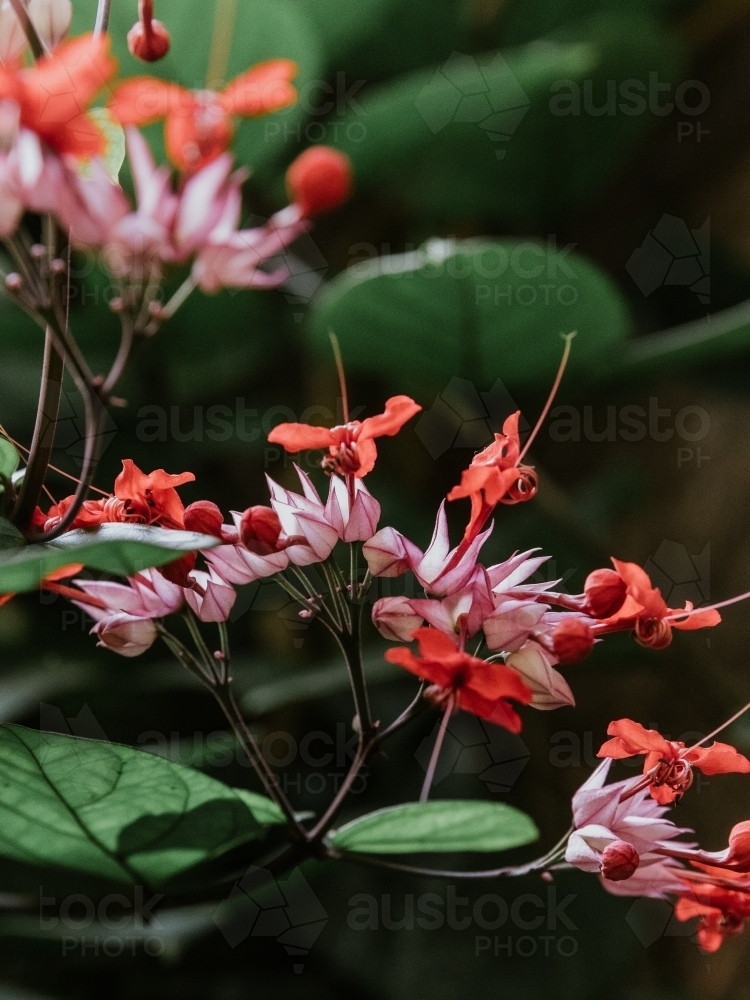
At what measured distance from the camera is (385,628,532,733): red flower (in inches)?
13.1

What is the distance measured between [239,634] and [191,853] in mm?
607

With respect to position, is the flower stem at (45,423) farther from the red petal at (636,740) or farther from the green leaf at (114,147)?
the red petal at (636,740)

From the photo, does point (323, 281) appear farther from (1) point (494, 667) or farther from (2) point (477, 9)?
(1) point (494, 667)

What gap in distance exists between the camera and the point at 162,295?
2.99 ft

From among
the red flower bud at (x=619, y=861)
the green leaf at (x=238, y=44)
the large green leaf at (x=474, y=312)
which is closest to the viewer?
the red flower bud at (x=619, y=861)

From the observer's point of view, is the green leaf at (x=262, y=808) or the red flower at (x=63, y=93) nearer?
the red flower at (x=63, y=93)

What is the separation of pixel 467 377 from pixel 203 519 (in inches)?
19.2

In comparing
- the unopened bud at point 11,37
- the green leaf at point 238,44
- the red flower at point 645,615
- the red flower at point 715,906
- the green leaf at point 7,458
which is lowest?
the red flower at point 715,906

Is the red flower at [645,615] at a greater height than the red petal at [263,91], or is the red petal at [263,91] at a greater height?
the red petal at [263,91]

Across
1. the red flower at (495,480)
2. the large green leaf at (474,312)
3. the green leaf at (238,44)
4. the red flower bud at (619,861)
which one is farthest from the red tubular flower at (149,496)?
the green leaf at (238,44)

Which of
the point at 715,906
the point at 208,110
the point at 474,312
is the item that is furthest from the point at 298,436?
the point at 474,312

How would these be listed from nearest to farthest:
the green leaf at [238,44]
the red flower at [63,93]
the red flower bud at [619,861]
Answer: the red flower at [63,93]
the red flower bud at [619,861]
the green leaf at [238,44]

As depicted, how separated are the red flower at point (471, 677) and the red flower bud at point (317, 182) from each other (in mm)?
167

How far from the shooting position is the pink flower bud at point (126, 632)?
0.40m
